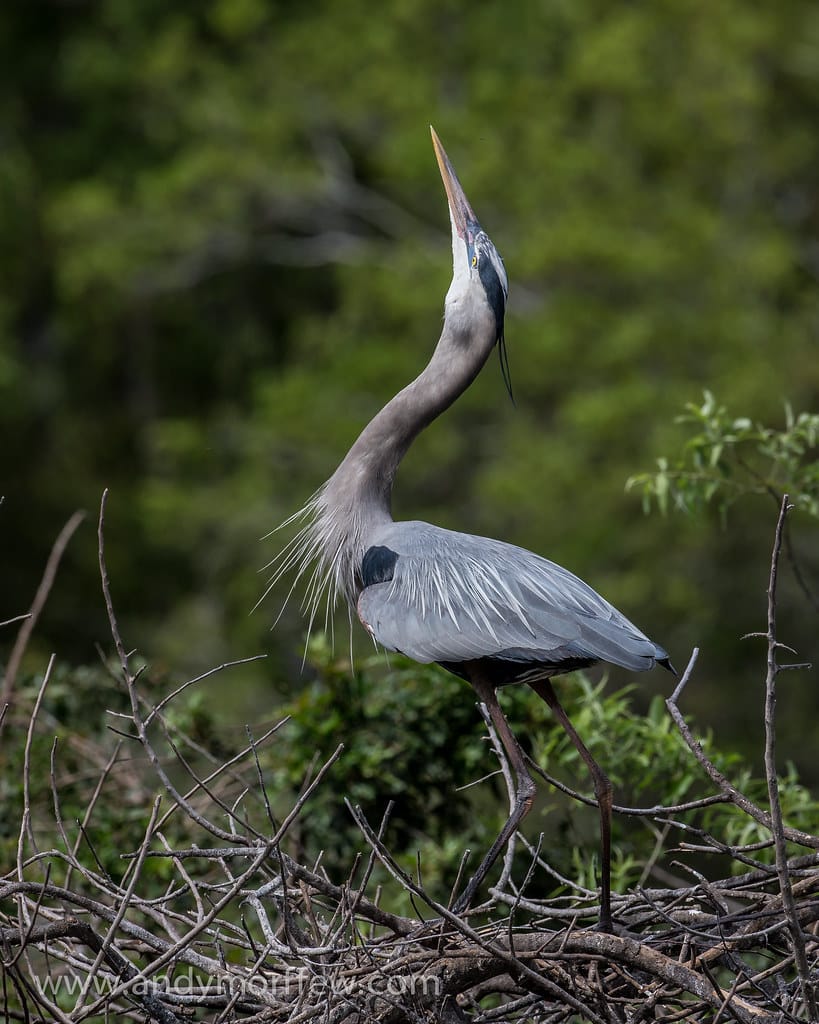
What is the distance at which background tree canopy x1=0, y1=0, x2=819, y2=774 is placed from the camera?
1594cm

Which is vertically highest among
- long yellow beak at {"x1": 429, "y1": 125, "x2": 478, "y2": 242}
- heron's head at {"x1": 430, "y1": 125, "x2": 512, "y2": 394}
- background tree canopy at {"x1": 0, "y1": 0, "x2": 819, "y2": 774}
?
long yellow beak at {"x1": 429, "y1": 125, "x2": 478, "y2": 242}

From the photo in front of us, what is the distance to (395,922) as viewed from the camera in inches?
148

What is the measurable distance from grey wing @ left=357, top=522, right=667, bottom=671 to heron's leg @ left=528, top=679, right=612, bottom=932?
0.16m

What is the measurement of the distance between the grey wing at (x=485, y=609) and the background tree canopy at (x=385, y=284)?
30.1ft

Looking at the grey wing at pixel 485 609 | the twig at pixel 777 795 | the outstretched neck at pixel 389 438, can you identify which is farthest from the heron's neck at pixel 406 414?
the twig at pixel 777 795

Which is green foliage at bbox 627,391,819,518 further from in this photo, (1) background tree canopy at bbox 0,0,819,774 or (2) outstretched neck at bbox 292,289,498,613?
(1) background tree canopy at bbox 0,0,819,774

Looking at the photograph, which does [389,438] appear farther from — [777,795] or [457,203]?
[777,795]

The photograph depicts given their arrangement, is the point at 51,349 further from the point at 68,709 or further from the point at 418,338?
the point at 68,709

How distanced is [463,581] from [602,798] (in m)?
0.74

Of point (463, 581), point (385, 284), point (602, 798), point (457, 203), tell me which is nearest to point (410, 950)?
point (602, 798)

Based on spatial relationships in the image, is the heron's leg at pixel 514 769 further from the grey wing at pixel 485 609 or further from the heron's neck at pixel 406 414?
the heron's neck at pixel 406 414

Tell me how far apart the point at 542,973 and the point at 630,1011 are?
8.8 inches

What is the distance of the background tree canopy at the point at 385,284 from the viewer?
1594cm

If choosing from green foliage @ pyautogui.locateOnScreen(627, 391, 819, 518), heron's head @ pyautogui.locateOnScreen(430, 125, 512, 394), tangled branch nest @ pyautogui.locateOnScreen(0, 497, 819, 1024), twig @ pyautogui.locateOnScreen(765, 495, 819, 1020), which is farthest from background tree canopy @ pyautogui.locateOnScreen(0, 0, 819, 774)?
twig @ pyautogui.locateOnScreen(765, 495, 819, 1020)
